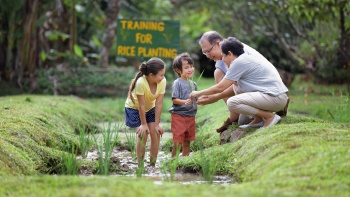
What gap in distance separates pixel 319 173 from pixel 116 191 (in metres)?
1.62

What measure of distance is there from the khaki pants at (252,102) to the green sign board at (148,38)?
823 cm

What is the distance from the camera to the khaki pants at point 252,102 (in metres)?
8.08

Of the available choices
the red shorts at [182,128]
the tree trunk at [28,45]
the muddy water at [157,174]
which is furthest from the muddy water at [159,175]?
the tree trunk at [28,45]

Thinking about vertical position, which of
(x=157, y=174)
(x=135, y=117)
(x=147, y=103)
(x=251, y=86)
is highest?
(x=251, y=86)

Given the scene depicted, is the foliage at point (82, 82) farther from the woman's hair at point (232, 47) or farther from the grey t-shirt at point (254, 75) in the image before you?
the grey t-shirt at point (254, 75)

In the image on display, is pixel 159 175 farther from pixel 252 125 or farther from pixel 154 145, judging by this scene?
pixel 252 125

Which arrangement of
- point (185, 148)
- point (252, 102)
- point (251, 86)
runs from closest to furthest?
point (252, 102) < point (251, 86) < point (185, 148)

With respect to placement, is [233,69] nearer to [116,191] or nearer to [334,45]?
[116,191]

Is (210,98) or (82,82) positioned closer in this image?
(210,98)

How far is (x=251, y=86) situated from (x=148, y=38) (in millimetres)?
8387

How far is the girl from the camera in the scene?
27.1ft

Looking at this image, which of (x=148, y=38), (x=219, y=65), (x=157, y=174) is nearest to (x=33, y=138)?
(x=157, y=174)

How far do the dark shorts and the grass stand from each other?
0.80 m

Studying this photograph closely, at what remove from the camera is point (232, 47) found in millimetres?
8328
